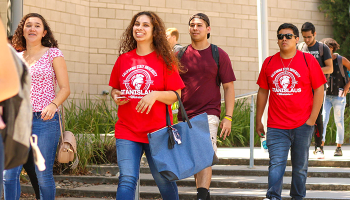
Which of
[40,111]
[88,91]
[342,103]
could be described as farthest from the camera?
[88,91]

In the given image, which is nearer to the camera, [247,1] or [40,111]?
[40,111]

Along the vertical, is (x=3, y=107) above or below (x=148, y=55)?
below

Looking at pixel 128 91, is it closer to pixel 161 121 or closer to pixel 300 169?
pixel 161 121

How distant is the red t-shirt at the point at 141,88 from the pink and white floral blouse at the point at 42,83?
2.36 feet

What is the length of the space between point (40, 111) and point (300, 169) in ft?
8.56

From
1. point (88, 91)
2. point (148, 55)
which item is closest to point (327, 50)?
point (148, 55)

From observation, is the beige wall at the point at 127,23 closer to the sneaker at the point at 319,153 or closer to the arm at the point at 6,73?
the sneaker at the point at 319,153

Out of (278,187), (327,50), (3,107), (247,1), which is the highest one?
(247,1)

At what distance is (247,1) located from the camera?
13531mm

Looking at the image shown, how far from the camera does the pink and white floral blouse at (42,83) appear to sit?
4.28 meters

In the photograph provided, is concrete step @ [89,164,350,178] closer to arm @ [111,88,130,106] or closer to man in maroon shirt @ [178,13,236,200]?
man in maroon shirt @ [178,13,236,200]

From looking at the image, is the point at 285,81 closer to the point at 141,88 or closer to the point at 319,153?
the point at 141,88

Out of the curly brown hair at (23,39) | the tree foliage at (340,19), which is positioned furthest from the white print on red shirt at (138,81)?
the tree foliage at (340,19)

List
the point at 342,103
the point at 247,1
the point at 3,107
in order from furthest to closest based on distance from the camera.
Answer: the point at 247,1 → the point at 342,103 → the point at 3,107
